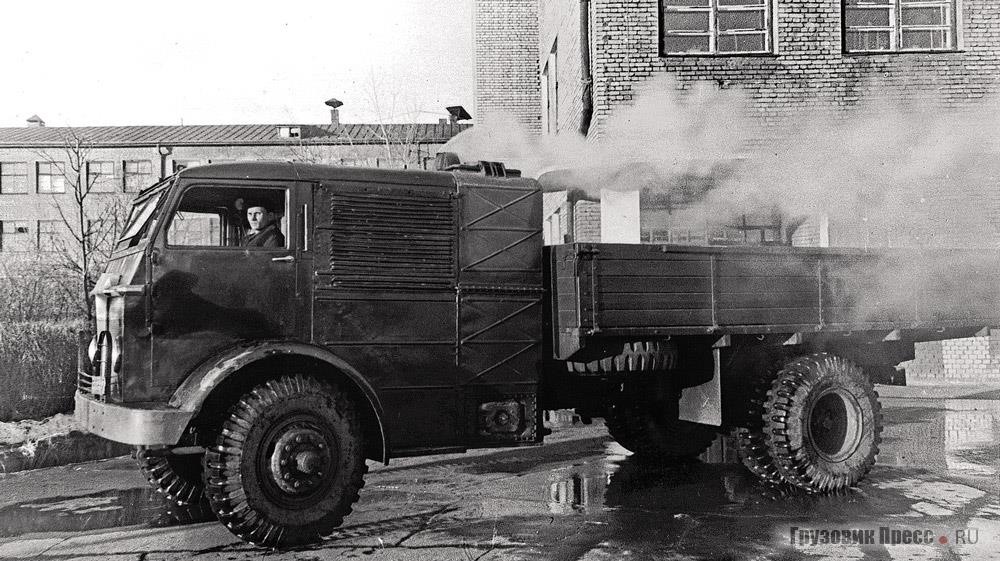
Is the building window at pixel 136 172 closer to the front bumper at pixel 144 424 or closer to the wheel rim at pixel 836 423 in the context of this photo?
the front bumper at pixel 144 424

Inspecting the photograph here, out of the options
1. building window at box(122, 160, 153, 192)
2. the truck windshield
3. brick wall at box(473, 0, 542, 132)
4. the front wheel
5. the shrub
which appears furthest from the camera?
building window at box(122, 160, 153, 192)

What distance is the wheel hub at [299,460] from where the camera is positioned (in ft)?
17.6

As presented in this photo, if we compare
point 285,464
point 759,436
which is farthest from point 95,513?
point 759,436

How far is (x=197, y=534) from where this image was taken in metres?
5.96

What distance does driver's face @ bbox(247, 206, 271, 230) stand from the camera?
5.93m

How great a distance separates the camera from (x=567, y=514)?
6.36 m

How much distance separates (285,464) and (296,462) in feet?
0.23

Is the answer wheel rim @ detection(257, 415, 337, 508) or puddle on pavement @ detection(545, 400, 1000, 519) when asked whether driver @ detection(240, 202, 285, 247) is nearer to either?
wheel rim @ detection(257, 415, 337, 508)

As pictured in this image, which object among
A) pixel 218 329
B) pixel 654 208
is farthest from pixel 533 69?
pixel 218 329

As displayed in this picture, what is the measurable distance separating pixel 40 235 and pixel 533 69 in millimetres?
30425

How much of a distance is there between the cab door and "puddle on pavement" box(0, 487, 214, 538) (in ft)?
5.39

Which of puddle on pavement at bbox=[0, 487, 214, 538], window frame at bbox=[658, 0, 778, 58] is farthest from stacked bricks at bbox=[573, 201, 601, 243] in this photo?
puddle on pavement at bbox=[0, 487, 214, 538]

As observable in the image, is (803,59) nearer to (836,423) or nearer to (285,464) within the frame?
(836,423)

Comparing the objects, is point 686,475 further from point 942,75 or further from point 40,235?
point 40,235
